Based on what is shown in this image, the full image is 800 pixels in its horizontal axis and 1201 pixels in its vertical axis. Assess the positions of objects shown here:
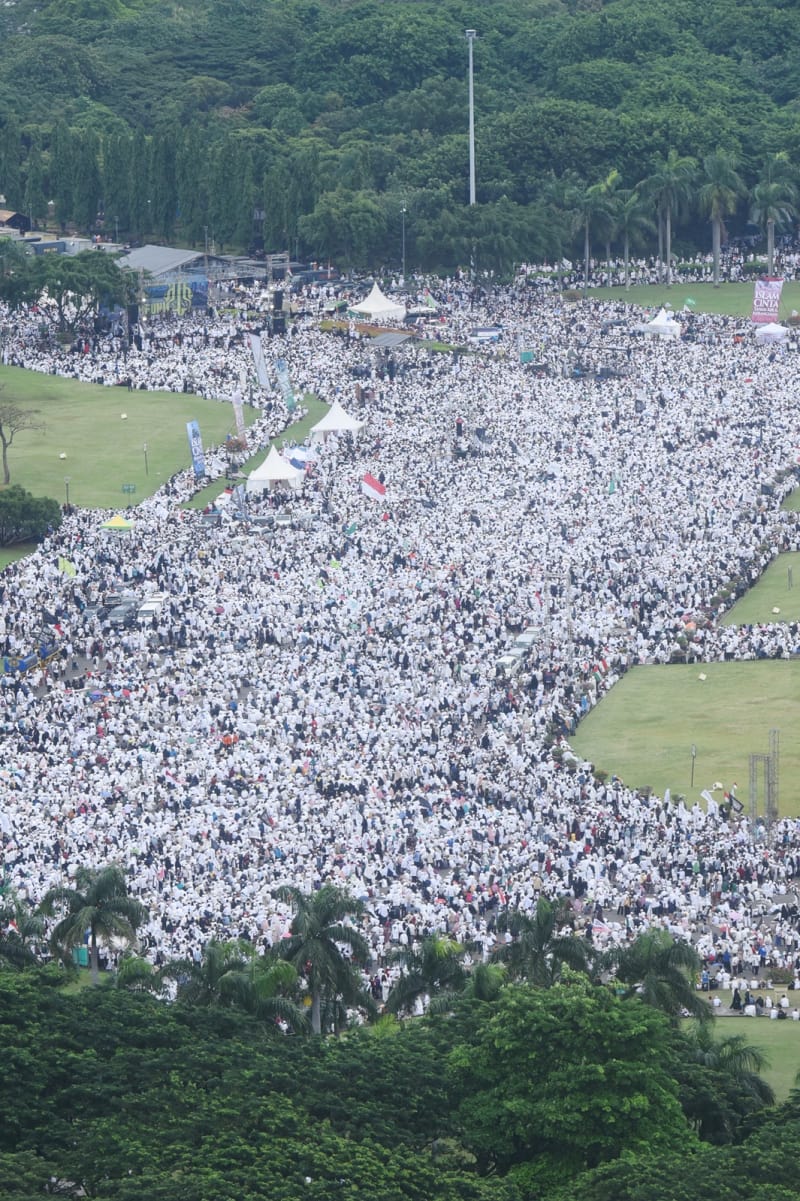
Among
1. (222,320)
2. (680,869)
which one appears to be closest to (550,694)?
(680,869)

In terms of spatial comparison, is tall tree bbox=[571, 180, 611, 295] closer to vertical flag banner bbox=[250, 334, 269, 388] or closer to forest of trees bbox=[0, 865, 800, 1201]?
vertical flag banner bbox=[250, 334, 269, 388]

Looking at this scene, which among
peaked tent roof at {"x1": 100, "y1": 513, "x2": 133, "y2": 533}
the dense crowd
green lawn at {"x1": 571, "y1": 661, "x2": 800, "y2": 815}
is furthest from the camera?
peaked tent roof at {"x1": 100, "y1": 513, "x2": 133, "y2": 533}

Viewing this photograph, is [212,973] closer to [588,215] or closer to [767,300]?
[767,300]

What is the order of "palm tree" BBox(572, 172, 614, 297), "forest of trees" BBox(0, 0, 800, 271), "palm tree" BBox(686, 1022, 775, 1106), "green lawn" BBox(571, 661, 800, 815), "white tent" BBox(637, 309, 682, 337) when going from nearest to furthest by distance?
"palm tree" BBox(686, 1022, 775, 1106), "green lawn" BBox(571, 661, 800, 815), "white tent" BBox(637, 309, 682, 337), "palm tree" BBox(572, 172, 614, 297), "forest of trees" BBox(0, 0, 800, 271)

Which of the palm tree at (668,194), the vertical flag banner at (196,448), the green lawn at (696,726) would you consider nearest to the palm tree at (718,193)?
the palm tree at (668,194)

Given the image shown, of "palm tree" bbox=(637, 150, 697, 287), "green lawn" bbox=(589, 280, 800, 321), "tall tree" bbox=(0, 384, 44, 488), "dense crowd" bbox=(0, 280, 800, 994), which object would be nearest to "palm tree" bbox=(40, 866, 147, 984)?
"dense crowd" bbox=(0, 280, 800, 994)

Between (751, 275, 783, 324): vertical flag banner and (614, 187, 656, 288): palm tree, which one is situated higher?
(614, 187, 656, 288): palm tree

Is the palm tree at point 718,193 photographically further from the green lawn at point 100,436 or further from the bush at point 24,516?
the bush at point 24,516

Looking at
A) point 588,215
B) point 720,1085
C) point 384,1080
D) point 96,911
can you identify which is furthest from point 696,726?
point 588,215
